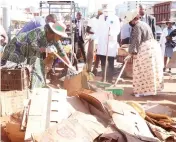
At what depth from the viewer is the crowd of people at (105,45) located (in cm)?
583

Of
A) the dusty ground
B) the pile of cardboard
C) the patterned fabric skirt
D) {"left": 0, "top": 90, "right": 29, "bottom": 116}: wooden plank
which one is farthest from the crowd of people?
the pile of cardboard

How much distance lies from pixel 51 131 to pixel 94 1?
773 cm

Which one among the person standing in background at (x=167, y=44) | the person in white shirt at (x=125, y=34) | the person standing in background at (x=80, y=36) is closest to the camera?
the person in white shirt at (x=125, y=34)

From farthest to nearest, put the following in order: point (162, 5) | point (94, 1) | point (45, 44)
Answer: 1. point (162, 5)
2. point (94, 1)
3. point (45, 44)

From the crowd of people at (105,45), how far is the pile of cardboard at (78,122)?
1224mm

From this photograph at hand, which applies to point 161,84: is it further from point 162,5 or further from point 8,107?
point 162,5

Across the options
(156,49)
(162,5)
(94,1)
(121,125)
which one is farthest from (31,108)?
(162,5)

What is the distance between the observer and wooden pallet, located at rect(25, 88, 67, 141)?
4277 mm

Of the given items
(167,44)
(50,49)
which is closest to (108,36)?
(167,44)

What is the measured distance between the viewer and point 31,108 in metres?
4.49

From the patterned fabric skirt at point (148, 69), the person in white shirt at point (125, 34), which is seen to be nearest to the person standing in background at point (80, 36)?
the person in white shirt at point (125, 34)

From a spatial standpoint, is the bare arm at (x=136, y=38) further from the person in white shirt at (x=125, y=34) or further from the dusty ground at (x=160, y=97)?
the person in white shirt at (x=125, y=34)

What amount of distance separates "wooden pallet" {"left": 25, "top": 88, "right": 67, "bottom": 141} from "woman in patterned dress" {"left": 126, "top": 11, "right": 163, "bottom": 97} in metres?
3.25

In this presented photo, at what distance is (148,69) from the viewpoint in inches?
299
